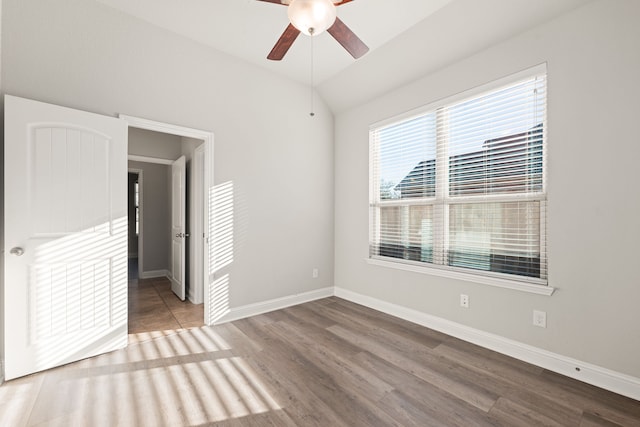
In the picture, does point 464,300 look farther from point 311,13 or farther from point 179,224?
point 179,224

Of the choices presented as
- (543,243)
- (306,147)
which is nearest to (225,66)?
(306,147)

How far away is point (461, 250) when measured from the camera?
291cm

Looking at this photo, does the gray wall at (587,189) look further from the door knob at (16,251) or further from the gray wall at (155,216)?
the gray wall at (155,216)

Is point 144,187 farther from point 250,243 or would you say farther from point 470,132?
point 470,132

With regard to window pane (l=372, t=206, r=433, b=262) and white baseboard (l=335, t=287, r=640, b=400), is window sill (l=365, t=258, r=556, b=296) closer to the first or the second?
window pane (l=372, t=206, r=433, b=262)

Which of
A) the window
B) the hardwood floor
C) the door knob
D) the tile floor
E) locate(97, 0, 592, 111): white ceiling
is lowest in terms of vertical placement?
the tile floor

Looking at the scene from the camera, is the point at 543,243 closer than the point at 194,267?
Yes

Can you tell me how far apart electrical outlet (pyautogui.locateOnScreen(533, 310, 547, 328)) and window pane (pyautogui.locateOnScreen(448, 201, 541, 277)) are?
11.9 inches

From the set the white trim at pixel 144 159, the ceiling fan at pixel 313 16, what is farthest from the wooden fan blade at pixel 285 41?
the white trim at pixel 144 159

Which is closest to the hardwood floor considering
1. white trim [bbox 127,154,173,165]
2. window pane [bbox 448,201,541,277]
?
window pane [bbox 448,201,541,277]

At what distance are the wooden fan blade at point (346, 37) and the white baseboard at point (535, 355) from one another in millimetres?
2672

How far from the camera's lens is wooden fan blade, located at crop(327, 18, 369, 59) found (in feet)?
5.98

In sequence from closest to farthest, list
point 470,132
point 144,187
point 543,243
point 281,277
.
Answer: point 543,243 < point 470,132 < point 281,277 < point 144,187

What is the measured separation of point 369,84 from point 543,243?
256cm
